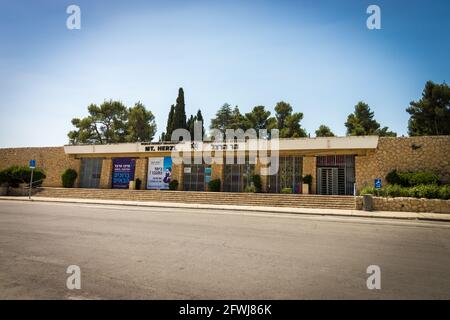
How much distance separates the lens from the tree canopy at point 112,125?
46344 millimetres

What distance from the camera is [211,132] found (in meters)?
55.8

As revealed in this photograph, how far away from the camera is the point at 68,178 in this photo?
30.6m

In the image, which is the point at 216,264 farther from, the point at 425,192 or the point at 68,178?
the point at 68,178

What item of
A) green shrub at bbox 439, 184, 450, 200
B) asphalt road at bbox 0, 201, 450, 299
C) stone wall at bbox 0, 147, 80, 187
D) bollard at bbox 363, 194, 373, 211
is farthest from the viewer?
stone wall at bbox 0, 147, 80, 187

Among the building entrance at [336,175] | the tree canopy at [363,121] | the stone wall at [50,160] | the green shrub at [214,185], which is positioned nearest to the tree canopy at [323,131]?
the tree canopy at [363,121]

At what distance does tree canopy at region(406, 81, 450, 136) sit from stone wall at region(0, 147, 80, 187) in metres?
45.0

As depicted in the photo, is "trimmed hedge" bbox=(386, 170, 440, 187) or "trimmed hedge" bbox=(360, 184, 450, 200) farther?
"trimmed hedge" bbox=(386, 170, 440, 187)

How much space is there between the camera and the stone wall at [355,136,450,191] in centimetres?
2070

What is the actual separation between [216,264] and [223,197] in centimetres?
1733

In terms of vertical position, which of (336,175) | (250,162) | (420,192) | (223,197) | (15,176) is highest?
(250,162)

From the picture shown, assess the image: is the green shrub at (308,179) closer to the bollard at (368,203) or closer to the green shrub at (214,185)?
the bollard at (368,203)

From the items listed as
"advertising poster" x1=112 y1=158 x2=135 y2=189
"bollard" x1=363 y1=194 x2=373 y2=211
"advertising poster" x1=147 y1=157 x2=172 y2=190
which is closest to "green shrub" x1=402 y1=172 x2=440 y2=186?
"bollard" x1=363 y1=194 x2=373 y2=211

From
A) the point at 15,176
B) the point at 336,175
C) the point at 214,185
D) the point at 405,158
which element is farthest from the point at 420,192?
the point at 15,176

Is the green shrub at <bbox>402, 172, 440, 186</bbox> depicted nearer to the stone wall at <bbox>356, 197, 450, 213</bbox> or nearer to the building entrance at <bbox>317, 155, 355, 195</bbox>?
the building entrance at <bbox>317, 155, 355, 195</bbox>
